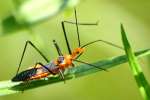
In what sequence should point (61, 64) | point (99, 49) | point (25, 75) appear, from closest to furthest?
point (25, 75) → point (61, 64) → point (99, 49)

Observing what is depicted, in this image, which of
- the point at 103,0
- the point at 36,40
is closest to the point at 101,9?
the point at 103,0

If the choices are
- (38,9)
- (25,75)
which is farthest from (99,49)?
(38,9)

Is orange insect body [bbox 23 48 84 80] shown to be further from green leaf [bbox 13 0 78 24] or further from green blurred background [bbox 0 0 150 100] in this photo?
green leaf [bbox 13 0 78 24]

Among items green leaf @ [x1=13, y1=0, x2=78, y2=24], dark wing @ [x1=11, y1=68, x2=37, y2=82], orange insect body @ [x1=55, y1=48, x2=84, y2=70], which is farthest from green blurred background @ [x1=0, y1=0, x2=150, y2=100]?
green leaf @ [x1=13, y1=0, x2=78, y2=24]

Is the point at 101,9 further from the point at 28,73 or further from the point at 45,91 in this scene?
the point at 28,73

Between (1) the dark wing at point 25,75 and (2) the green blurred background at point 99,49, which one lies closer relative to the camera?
(1) the dark wing at point 25,75

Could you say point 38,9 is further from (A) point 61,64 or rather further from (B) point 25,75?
(A) point 61,64

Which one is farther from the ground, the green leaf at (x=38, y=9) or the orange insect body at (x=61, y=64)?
the green leaf at (x=38, y=9)

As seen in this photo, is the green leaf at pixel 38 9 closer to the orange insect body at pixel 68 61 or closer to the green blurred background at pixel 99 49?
the orange insect body at pixel 68 61

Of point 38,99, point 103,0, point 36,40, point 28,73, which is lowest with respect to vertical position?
point 38,99

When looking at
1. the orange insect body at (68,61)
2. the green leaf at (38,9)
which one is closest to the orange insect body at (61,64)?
the orange insect body at (68,61)

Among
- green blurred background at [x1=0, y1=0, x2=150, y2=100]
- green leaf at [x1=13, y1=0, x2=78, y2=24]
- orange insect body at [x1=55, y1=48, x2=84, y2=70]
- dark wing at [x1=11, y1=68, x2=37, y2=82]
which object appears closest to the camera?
green leaf at [x1=13, y1=0, x2=78, y2=24]
